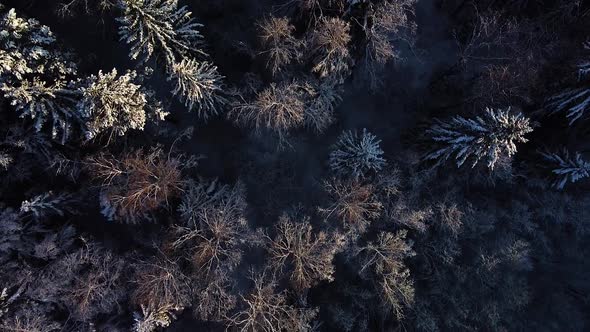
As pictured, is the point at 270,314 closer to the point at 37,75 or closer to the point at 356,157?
the point at 356,157

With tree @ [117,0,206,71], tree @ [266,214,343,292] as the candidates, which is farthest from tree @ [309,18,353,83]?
tree @ [266,214,343,292]

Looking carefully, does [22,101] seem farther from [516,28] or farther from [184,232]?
[516,28]

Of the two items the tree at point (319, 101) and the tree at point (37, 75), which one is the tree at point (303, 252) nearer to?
the tree at point (319, 101)

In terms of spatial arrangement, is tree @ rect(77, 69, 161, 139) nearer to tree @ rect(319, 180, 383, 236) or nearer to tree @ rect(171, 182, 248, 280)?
tree @ rect(171, 182, 248, 280)

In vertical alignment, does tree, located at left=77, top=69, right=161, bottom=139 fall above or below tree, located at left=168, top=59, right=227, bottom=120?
below

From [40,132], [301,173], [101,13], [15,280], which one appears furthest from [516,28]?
[15,280]

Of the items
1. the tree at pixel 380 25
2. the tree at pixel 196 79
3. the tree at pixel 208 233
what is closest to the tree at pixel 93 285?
the tree at pixel 208 233
